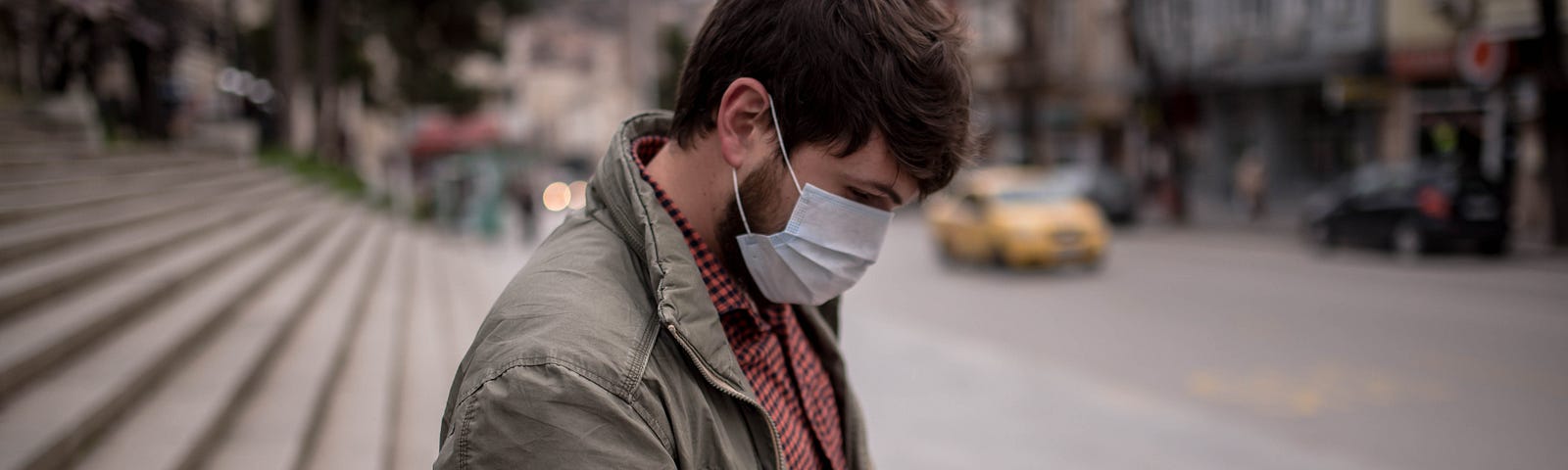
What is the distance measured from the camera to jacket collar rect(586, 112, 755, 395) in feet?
4.38

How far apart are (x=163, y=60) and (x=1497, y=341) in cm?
1631

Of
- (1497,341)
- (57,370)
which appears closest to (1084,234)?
(1497,341)

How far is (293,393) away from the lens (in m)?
4.64

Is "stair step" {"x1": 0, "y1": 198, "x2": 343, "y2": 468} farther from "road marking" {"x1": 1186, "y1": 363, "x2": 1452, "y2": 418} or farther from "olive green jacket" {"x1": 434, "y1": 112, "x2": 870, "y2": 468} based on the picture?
"road marking" {"x1": 1186, "y1": 363, "x2": 1452, "y2": 418}

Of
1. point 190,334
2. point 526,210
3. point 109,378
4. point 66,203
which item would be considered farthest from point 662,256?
point 526,210

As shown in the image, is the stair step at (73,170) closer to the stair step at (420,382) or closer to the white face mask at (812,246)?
the stair step at (420,382)

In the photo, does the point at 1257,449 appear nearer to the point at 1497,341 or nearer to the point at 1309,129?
the point at 1497,341

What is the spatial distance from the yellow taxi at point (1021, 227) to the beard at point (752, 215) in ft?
36.0


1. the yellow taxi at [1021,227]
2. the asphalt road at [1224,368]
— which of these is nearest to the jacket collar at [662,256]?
the asphalt road at [1224,368]

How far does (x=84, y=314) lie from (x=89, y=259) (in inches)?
45.5

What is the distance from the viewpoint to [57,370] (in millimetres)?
3848

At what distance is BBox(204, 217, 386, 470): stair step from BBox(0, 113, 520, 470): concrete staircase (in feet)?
0.04

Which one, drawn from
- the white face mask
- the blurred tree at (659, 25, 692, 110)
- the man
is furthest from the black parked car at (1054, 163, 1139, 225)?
the blurred tree at (659, 25, 692, 110)

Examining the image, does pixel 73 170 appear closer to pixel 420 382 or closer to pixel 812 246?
pixel 420 382
